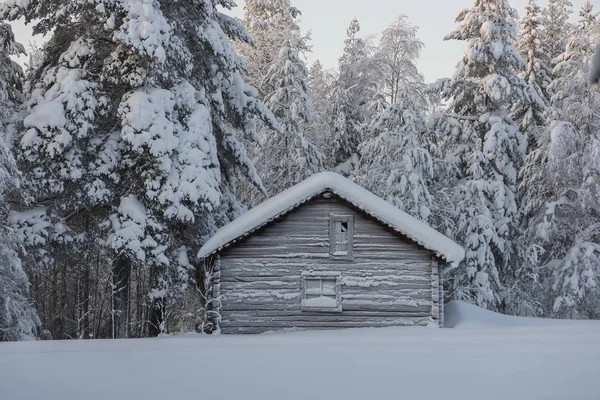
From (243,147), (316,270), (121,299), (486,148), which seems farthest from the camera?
(486,148)

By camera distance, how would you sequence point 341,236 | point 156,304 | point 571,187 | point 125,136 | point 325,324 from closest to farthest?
point 125,136 < point 156,304 < point 325,324 < point 341,236 < point 571,187

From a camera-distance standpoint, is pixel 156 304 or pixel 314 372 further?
pixel 156 304

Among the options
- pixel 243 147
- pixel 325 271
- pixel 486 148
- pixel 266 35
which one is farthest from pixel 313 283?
pixel 266 35

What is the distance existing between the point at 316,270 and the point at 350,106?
60.5 feet

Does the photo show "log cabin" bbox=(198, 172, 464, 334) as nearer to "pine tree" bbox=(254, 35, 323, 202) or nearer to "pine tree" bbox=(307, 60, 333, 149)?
"pine tree" bbox=(254, 35, 323, 202)

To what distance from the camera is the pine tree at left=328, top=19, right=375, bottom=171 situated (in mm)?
36875

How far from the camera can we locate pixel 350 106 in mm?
37500

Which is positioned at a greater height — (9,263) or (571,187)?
(571,187)

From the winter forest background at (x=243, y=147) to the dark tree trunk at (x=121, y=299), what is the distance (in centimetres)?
10

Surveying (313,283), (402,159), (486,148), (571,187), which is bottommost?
(313,283)

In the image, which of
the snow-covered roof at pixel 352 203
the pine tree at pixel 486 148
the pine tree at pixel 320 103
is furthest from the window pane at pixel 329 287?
the pine tree at pixel 320 103

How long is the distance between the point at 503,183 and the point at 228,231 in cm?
1523

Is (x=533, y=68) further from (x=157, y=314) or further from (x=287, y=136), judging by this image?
(x=157, y=314)

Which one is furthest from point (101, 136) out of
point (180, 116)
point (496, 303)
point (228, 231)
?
point (496, 303)
